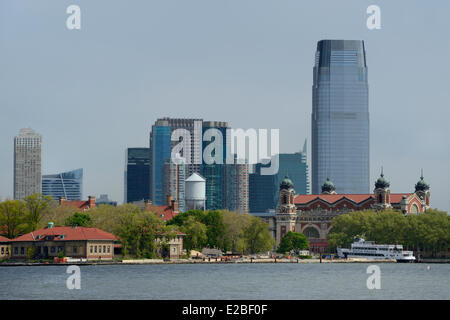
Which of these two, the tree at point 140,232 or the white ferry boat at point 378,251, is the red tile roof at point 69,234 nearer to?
the tree at point 140,232

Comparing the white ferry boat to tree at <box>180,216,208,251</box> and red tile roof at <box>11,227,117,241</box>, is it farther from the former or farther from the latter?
red tile roof at <box>11,227,117,241</box>

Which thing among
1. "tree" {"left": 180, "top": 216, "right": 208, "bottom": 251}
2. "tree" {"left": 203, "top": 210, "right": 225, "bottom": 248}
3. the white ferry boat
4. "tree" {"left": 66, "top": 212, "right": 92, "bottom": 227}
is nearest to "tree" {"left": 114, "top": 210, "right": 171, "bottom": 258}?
"tree" {"left": 66, "top": 212, "right": 92, "bottom": 227}

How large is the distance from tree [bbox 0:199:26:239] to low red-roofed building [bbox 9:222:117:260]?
10.7m

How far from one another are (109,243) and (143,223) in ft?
18.8

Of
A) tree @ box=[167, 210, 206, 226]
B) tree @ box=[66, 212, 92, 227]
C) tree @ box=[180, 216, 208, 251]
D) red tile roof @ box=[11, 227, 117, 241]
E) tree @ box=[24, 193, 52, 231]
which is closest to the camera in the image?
red tile roof @ box=[11, 227, 117, 241]

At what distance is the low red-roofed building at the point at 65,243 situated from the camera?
482 ft

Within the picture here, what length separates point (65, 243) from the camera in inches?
5802

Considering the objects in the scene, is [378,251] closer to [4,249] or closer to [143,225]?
[143,225]

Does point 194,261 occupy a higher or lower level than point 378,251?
lower

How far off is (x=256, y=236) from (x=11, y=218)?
159 ft

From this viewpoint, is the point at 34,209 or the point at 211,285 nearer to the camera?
the point at 211,285

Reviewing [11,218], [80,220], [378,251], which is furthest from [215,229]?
[11,218]

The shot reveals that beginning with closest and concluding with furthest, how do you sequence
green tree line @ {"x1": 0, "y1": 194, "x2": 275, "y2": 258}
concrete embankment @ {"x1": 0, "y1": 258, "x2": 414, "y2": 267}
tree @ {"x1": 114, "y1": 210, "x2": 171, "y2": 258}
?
concrete embankment @ {"x1": 0, "y1": 258, "x2": 414, "y2": 267} → tree @ {"x1": 114, "y1": 210, "x2": 171, "y2": 258} → green tree line @ {"x1": 0, "y1": 194, "x2": 275, "y2": 258}

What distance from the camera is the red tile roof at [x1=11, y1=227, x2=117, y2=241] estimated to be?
147 meters
